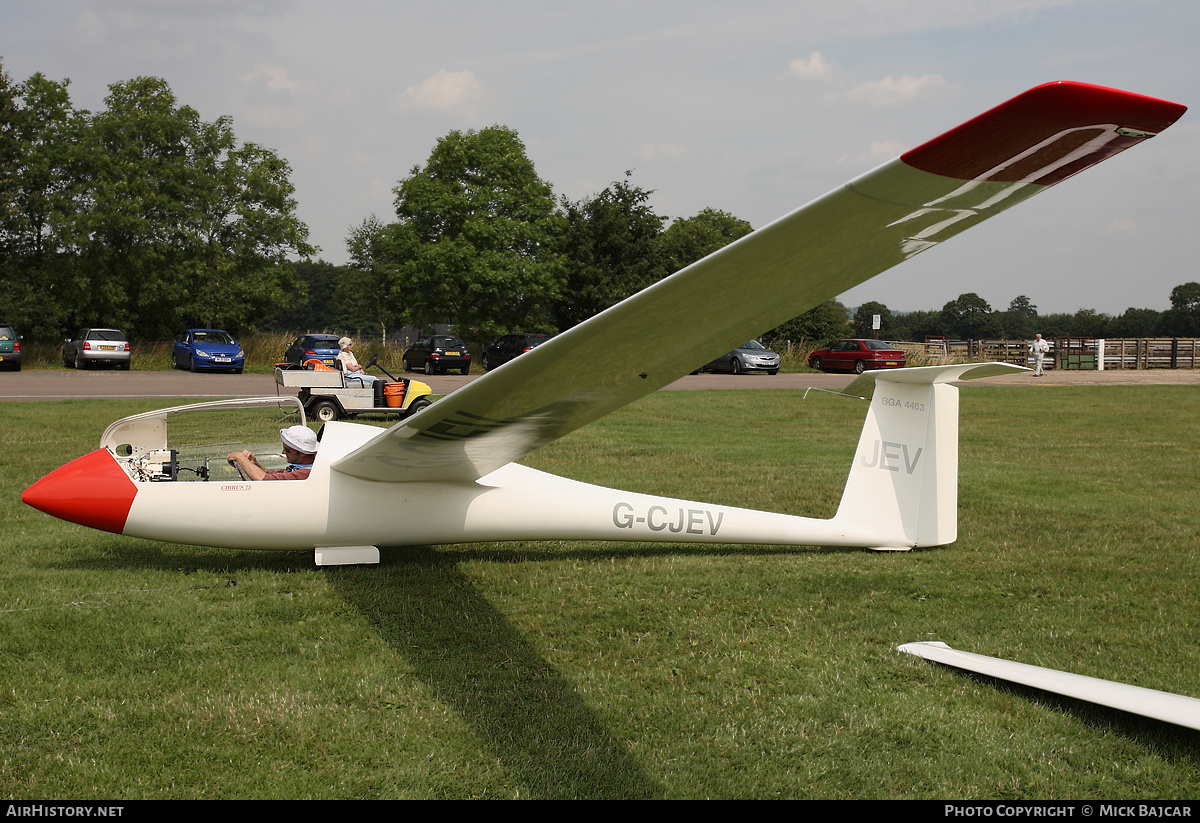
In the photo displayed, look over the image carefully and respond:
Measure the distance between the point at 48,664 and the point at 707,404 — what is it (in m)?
17.4

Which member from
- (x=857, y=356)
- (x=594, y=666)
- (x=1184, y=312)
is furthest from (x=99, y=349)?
(x=1184, y=312)

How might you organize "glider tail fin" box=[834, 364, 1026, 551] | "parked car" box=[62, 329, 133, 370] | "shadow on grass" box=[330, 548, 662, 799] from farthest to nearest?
1. "parked car" box=[62, 329, 133, 370]
2. "glider tail fin" box=[834, 364, 1026, 551]
3. "shadow on grass" box=[330, 548, 662, 799]

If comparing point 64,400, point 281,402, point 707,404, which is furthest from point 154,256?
point 281,402

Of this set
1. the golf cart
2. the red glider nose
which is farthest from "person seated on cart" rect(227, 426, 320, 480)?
the golf cart

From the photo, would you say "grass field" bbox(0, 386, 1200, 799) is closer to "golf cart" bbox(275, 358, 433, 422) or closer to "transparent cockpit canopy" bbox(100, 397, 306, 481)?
"transparent cockpit canopy" bbox(100, 397, 306, 481)

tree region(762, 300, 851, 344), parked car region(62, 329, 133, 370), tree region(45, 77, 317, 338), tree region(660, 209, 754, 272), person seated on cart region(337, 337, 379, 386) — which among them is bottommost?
person seated on cart region(337, 337, 379, 386)

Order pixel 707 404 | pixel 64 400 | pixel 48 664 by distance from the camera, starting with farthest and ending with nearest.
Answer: pixel 707 404 < pixel 64 400 < pixel 48 664

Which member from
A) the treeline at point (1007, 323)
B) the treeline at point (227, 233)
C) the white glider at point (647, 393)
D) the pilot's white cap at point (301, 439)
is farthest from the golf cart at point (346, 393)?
the treeline at point (1007, 323)

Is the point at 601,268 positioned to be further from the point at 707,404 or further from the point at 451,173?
the point at 707,404

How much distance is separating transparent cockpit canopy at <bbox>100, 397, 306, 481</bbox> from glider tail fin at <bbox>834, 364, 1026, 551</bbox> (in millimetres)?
4673

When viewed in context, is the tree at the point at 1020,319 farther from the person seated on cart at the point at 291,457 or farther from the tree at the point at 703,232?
the person seated on cart at the point at 291,457

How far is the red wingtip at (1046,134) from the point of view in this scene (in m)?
1.92

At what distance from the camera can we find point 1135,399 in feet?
75.5

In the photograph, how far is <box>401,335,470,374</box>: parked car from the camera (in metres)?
33.1
